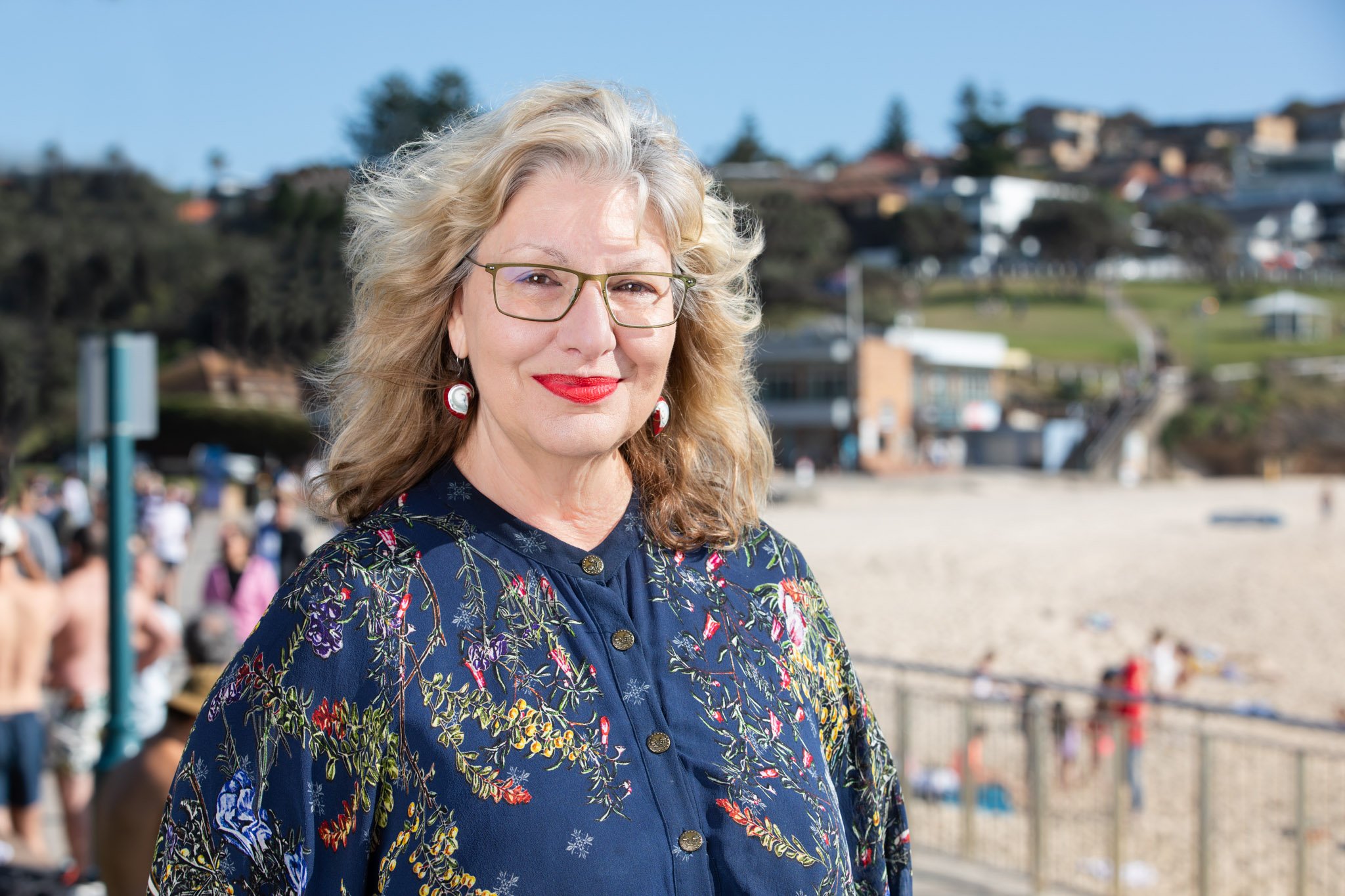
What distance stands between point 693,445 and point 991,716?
33.5 ft

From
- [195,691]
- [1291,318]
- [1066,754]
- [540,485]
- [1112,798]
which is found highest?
[1291,318]

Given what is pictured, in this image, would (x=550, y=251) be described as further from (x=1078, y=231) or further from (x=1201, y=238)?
(x=1201, y=238)

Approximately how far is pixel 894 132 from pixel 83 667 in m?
135

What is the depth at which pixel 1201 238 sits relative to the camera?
9600 cm

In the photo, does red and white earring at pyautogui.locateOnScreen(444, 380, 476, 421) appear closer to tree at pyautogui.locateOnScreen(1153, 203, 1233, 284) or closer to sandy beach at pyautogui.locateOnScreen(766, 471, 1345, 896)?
sandy beach at pyautogui.locateOnScreen(766, 471, 1345, 896)

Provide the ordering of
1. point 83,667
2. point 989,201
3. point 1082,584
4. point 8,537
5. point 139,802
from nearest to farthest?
point 139,802, point 8,537, point 83,667, point 1082,584, point 989,201

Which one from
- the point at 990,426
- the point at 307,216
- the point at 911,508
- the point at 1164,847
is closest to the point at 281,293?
the point at 307,216

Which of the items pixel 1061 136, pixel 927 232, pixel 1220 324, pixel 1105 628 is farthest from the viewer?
pixel 1061 136

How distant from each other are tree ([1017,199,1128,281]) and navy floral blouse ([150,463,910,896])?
311 ft

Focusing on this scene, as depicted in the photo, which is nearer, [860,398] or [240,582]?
[240,582]

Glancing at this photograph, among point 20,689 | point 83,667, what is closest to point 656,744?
point 20,689

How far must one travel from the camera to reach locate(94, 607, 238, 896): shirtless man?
340 cm

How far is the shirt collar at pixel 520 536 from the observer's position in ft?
5.49

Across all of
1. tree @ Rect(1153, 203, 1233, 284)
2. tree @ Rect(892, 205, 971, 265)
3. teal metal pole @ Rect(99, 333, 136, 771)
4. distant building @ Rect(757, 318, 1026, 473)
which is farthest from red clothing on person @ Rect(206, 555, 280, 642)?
tree @ Rect(1153, 203, 1233, 284)
